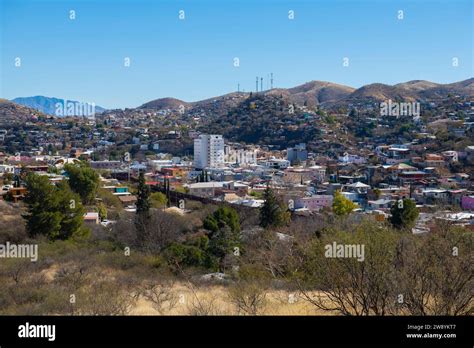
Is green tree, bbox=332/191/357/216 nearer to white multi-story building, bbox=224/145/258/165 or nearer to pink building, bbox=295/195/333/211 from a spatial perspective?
pink building, bbox=295/195/333/211

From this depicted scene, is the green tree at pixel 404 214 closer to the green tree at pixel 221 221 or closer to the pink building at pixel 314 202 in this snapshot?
the green tree at pixel 221 221

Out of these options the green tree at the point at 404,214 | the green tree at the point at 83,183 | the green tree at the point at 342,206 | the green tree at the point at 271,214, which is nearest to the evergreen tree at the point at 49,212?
the green tree at the point at 271,214

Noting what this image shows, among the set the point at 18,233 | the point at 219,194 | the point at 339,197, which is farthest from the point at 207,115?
the point at 18,233

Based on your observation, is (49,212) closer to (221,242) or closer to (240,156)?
(221,242)

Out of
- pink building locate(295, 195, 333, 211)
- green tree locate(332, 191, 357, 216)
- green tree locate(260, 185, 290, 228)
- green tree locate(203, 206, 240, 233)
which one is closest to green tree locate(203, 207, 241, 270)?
green tree locate(203, 206, 240, 233)

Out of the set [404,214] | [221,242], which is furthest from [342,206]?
[221,242]

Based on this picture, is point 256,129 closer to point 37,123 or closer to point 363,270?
point 37,123
